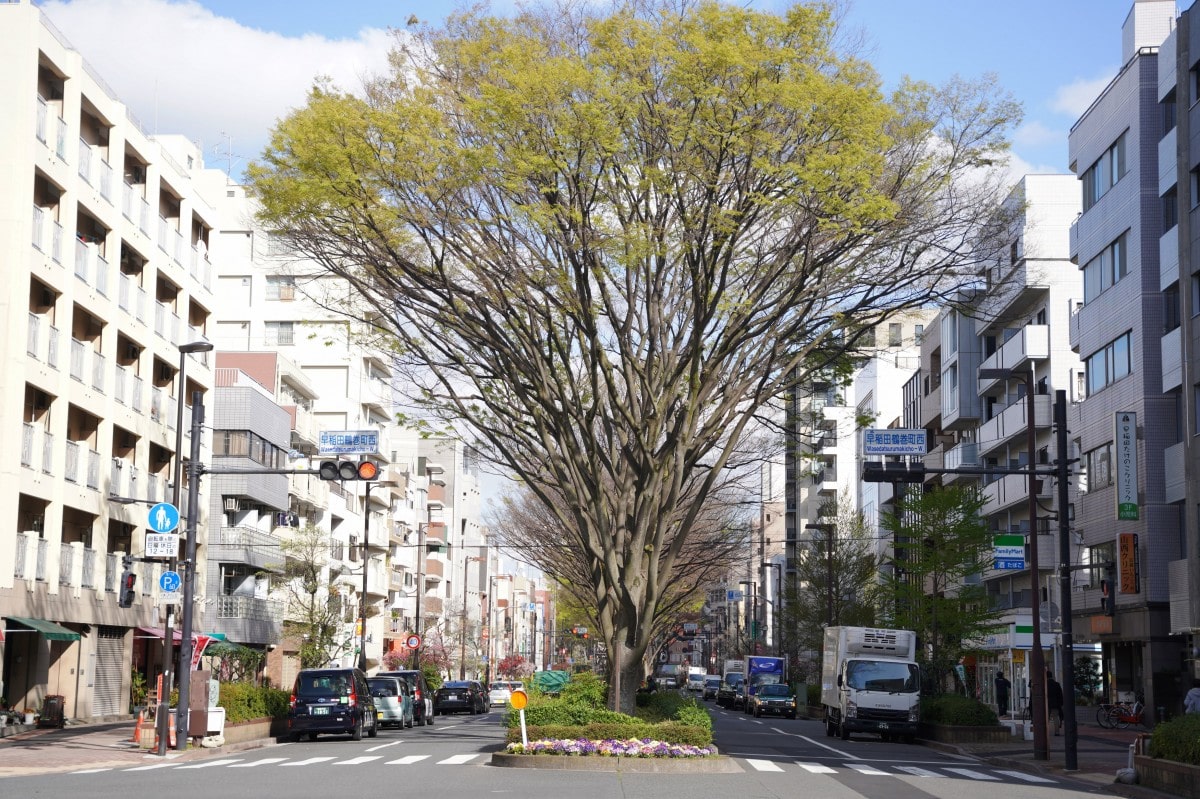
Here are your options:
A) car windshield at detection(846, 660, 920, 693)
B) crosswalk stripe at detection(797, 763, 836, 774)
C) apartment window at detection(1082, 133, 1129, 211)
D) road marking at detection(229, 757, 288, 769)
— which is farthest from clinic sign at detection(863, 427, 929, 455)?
apartment window at detection(1082, 133, 1129, 211)

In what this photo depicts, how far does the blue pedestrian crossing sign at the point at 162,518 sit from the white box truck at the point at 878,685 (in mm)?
19632

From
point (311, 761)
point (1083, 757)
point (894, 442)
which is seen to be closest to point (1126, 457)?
point (1083, 757)

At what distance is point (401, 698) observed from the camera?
1705 inches

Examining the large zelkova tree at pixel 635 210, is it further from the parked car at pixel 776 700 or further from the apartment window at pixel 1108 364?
the parked car at pixel 776 700

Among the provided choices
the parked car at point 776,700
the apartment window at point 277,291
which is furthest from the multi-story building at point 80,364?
the apartment window at point 277,291

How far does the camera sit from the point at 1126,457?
44219 millimetres

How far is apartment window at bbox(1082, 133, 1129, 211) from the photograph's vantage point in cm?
4778

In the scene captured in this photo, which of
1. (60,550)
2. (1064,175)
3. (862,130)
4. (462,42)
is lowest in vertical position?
(60,550)

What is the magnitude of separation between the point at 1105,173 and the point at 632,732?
32.8 metres

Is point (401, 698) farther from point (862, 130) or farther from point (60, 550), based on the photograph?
point (862, 130)

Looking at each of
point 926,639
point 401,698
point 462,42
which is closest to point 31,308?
point 401,698

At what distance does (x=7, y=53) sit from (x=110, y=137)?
6.63 metres

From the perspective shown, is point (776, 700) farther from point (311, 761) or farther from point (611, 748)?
point (311, 761)

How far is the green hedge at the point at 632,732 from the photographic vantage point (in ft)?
83.1
